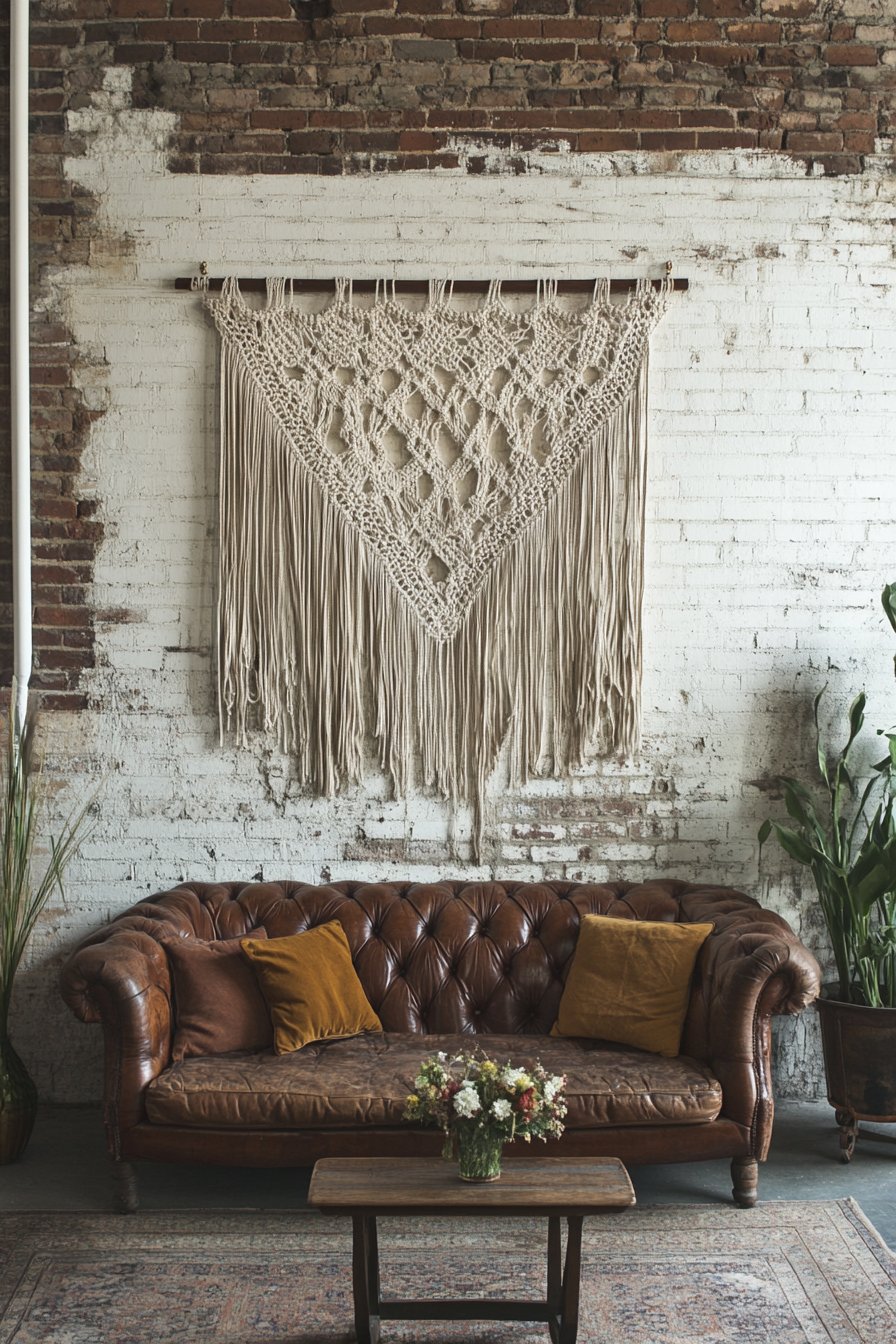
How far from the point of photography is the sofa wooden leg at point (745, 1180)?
8.94 feet

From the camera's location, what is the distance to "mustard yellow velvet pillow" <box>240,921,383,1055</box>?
9.64 feet

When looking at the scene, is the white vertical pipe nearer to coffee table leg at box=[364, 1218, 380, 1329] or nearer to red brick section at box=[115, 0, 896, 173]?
red brick section at box=[115, 0, 896, 173]

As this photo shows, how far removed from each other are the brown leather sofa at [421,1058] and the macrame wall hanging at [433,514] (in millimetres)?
591

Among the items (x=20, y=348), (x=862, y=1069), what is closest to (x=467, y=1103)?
(x=862, y=1069)

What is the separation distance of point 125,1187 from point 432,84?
3.47 m

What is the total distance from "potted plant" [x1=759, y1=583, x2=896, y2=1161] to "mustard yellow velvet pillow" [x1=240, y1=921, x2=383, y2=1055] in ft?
4.51

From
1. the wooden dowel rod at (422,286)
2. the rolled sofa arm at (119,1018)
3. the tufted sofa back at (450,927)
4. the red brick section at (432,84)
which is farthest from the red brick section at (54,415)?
the rolled sofa arm at (119,1018)

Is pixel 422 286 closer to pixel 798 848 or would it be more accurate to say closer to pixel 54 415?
pixel 54 415

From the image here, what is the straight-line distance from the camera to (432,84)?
3514mm

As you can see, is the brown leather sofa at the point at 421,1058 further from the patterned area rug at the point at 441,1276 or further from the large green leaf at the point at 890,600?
the large green leaf at the point at 890,600

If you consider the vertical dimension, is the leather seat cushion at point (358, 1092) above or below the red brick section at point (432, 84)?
below

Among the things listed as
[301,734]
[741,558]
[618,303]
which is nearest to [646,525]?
[741,558]

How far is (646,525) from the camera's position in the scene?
355 centimetres

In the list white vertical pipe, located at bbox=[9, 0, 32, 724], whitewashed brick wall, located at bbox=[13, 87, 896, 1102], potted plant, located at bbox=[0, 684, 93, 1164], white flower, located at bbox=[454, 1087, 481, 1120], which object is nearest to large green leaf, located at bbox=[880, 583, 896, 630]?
whitewashed brick wall, located at bbox=[13, 87, 896, 1102]
